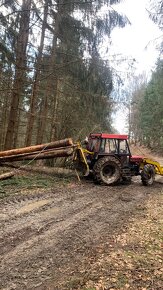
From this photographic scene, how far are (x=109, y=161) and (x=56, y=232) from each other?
18.0 feet

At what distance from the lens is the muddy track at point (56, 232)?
3.44 metres

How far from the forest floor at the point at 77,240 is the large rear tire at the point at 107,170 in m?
1.68

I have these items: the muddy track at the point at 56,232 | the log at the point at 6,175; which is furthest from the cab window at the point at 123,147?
the log at the point at 6,175

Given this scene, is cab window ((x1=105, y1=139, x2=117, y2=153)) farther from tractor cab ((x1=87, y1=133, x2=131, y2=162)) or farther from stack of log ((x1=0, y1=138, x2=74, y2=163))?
stack of log ((x1=0, y1=138, x2=74, y2=163))

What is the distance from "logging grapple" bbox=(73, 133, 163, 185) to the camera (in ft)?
32.7

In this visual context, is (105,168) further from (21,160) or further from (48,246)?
(48,246)

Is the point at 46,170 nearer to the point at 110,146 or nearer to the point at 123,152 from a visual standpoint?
the point at 110,146

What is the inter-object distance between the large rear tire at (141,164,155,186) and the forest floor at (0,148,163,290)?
7.67 feet

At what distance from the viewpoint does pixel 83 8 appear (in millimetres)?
11023

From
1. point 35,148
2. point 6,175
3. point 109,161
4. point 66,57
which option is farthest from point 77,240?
point 66,57

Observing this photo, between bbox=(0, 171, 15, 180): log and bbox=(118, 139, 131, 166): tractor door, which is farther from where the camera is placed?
bbox=(118, 139, 131, 166): tractor door

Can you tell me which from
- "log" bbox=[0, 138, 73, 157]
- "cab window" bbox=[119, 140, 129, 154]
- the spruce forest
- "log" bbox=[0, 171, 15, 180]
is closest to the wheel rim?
"cab window" bbox=[119, 140, 129, 154]

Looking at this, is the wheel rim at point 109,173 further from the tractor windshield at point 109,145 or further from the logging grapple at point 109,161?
the tractor windshield at point 109,145

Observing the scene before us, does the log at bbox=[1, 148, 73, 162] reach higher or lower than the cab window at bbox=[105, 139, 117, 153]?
lower
